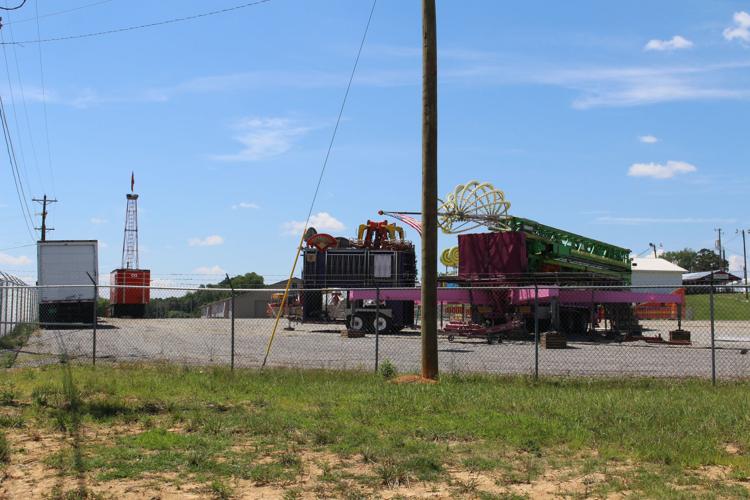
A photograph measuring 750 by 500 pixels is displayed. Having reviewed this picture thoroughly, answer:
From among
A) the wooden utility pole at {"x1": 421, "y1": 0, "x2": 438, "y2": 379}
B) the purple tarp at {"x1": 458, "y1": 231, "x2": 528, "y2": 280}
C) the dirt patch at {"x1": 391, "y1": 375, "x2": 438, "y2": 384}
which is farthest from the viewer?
the purple tarp at {"x1": 458, "y1": 231, "x2": 528, "y2": 280}

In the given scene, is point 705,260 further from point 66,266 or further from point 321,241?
point 66,266

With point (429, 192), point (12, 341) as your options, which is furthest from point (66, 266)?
point (429, 192)

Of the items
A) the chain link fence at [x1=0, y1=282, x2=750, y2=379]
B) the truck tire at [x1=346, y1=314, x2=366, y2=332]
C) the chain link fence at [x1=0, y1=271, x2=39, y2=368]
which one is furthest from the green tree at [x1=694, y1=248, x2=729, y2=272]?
the chain link fence at [x1=0, y1=271, x2=39, y2=368]

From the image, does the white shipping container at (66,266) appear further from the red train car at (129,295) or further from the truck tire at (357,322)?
the truck tire at (357,322)

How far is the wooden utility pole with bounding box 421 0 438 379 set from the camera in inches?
533

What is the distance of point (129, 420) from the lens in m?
9.60

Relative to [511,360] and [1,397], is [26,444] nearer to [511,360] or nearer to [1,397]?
[1,397]

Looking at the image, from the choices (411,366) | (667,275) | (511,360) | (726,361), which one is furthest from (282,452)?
(667,275)

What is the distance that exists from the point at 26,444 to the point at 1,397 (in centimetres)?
352

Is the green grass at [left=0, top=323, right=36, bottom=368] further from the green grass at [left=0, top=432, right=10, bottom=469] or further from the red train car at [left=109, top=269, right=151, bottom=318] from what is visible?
the red train car at [left=109, top=269, right=151, bottom=318]

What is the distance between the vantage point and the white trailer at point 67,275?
108 feet

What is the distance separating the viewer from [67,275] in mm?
33344

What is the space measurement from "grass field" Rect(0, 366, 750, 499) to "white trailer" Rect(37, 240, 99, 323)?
2122 cm

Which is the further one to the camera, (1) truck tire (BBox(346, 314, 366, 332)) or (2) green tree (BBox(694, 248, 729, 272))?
(2) green tree (BBox(694, 248, 729, 272))
